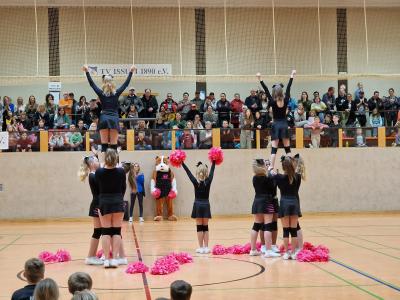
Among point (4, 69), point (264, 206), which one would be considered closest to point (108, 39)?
point (4, 69)

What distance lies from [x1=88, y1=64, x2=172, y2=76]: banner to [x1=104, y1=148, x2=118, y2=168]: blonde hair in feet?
→ 45.3

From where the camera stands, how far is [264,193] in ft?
33.8

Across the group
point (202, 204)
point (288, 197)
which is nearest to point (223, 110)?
point (202, 204)

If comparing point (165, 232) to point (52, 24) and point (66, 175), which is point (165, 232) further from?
point (52, 24)

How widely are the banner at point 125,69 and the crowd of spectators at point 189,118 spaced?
2.18 m

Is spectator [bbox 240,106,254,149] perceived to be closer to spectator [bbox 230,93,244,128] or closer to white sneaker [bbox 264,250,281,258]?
spectator [bbox 230,93,244,128]

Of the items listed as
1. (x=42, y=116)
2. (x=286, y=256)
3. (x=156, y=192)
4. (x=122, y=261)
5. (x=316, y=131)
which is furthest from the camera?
(x=316, y=131)

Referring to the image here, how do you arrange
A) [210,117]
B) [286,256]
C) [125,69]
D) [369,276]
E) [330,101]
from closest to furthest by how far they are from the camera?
[369,276] < [286,256] < [210,117] < [330,101] < [125,69]

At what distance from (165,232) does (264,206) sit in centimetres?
516

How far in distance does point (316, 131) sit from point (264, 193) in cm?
979

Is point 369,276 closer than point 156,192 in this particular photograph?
Yes

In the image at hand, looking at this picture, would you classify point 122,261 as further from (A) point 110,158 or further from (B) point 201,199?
(B) point 201,199

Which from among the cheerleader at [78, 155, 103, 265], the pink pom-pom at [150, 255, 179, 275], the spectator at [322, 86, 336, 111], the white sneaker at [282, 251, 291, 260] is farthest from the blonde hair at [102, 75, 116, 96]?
the spectator at [322, 86, 336, 111]

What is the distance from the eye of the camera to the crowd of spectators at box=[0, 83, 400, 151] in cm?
1902
